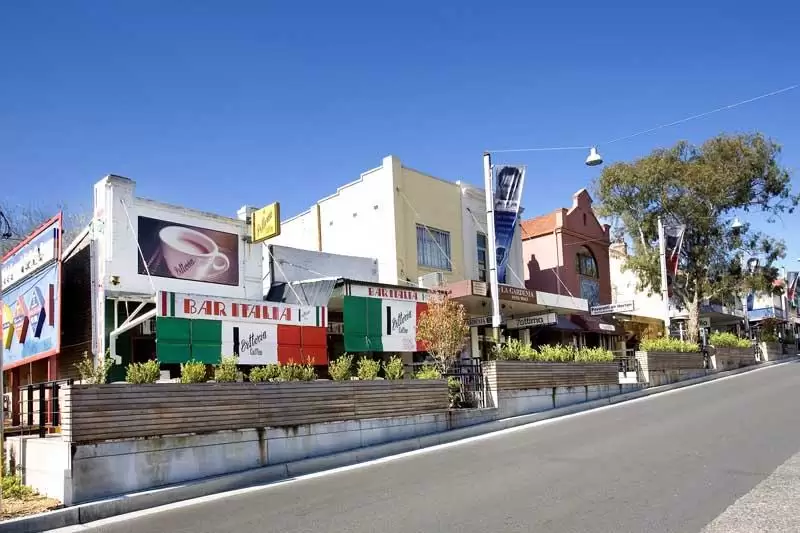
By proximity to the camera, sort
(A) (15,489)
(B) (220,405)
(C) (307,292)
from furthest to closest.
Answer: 1. (C) (307,292)
2. (B) (220,405)
3. (A) (15,489)

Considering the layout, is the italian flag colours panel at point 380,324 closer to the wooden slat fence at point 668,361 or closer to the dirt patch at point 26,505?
the wooden slat fence at point 668,361

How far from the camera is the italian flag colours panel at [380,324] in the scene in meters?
21.3

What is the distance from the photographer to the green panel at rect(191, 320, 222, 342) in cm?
1784

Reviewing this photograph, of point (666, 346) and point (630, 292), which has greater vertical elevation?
point (630, 292)

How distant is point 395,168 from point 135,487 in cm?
1785

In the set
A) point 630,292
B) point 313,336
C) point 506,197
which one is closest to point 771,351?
point 630,292

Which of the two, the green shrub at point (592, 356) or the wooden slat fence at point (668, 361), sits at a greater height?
the green shrub at point (592, 356)

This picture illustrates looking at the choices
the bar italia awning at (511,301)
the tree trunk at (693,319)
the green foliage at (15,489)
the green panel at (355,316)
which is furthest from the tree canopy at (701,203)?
the green foliage at (15,489)

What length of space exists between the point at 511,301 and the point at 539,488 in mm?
16990

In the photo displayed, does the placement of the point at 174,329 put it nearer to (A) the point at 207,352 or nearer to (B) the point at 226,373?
(A) the point at 207,352

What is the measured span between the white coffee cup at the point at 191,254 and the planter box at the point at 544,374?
28.6ft

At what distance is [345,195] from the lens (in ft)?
91.2

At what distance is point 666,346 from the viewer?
2889 centimetres

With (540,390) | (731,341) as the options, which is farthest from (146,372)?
(731,341)
